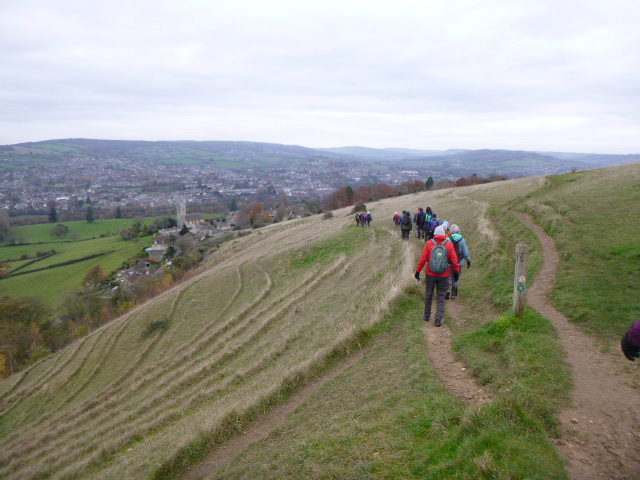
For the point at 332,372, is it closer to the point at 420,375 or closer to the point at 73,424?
the point at 420,375

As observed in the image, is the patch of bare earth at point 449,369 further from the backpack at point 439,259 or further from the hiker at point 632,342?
the hiker at point 632,342

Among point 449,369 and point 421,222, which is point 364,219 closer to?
point 421,222

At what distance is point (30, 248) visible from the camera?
3317 inches

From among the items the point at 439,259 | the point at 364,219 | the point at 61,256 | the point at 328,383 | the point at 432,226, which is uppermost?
the point at 439,259

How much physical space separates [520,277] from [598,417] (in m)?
3.41

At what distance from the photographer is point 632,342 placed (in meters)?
4.55

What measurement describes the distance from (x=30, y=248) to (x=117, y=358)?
3132 inches

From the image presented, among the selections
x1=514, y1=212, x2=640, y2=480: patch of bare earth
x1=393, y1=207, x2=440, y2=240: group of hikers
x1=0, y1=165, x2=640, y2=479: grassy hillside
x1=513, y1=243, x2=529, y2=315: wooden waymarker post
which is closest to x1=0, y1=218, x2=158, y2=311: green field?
x1=0, y1=165, x2=640, y2=479: grassy hillside

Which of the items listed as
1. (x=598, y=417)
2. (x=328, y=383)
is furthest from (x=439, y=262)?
(x=598, y=417)

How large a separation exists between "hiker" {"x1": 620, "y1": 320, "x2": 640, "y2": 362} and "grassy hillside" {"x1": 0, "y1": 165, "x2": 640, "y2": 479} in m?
1.42

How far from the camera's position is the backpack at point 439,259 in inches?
354

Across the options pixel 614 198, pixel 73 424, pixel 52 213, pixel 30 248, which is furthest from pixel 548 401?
pixel 52 213

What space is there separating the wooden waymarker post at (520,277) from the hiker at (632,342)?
3516mm

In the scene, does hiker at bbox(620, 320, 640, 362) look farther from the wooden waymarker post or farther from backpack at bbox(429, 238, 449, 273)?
backpack at bbox(429, 238, 449, 273)
